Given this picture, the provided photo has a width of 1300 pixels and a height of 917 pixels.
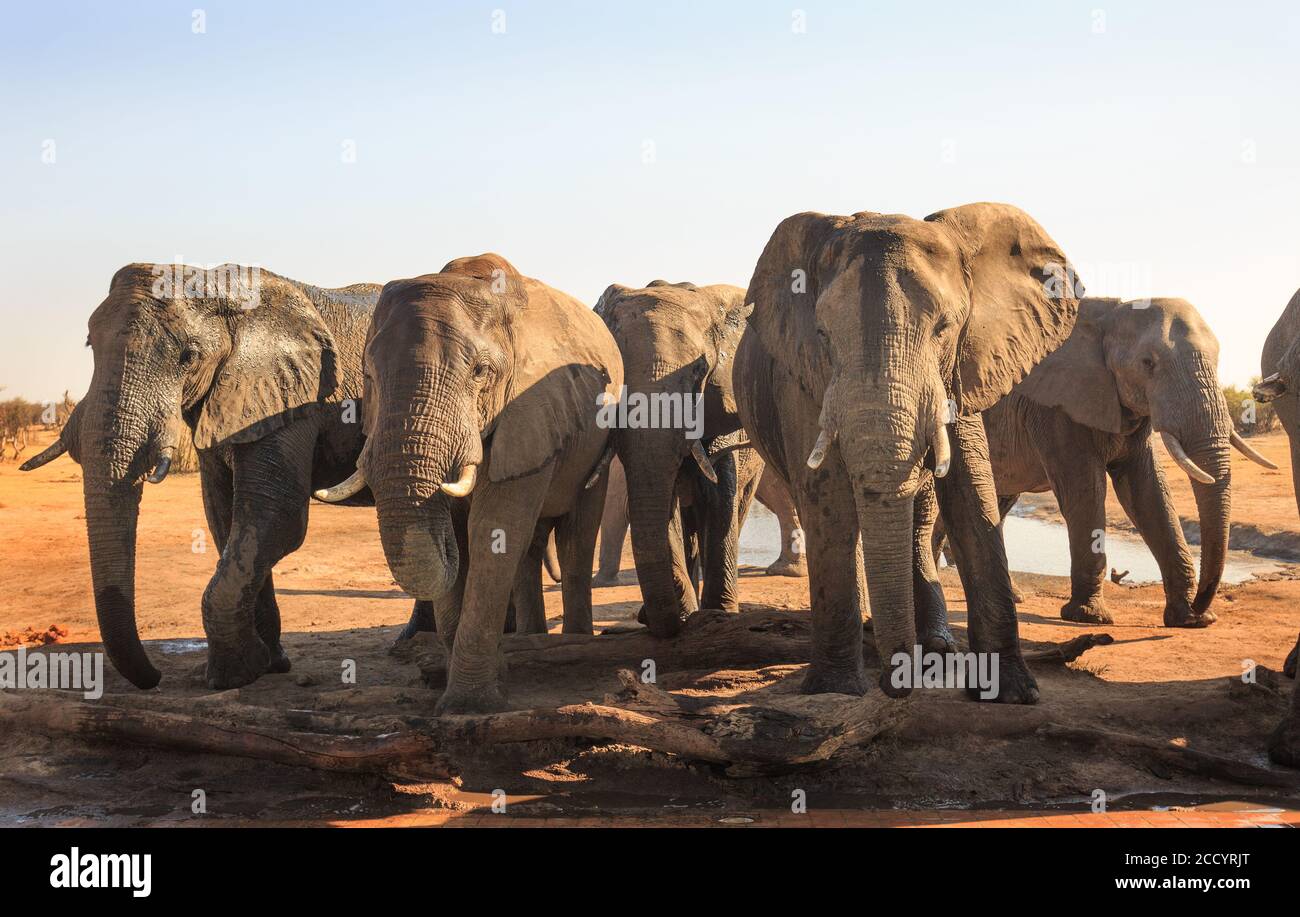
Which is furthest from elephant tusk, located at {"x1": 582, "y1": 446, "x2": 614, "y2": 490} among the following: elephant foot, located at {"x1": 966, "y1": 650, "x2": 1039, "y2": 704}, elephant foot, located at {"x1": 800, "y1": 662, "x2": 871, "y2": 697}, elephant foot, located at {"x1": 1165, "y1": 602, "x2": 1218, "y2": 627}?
elephant foot, located at {"x1": 1165, "y1": 602, "x2": 1218, "y2": 627}

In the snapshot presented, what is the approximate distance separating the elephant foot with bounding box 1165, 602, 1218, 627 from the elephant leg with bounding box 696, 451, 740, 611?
4.14 metres

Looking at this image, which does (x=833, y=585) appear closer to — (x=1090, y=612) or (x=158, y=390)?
(x=158, y=390)

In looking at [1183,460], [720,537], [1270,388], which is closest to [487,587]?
[720,537]

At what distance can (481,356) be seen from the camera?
7.30m

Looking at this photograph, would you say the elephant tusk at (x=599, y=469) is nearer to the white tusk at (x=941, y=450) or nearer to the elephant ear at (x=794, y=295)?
the elephant ear at (x=794, y=295)

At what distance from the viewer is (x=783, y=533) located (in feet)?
60.0

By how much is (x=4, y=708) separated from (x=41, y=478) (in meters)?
25.3

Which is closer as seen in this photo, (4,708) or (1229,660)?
(4,708)

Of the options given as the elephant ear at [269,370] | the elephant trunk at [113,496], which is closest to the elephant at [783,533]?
the elephant ear at [269,370]

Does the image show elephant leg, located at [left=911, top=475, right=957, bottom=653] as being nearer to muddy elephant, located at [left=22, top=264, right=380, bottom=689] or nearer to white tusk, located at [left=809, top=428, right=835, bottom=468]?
white tusk, located at [left=809, top=428, right=835, bottom=468]

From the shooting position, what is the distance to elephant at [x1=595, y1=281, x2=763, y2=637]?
9.56 metres

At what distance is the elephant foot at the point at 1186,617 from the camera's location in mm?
11758
